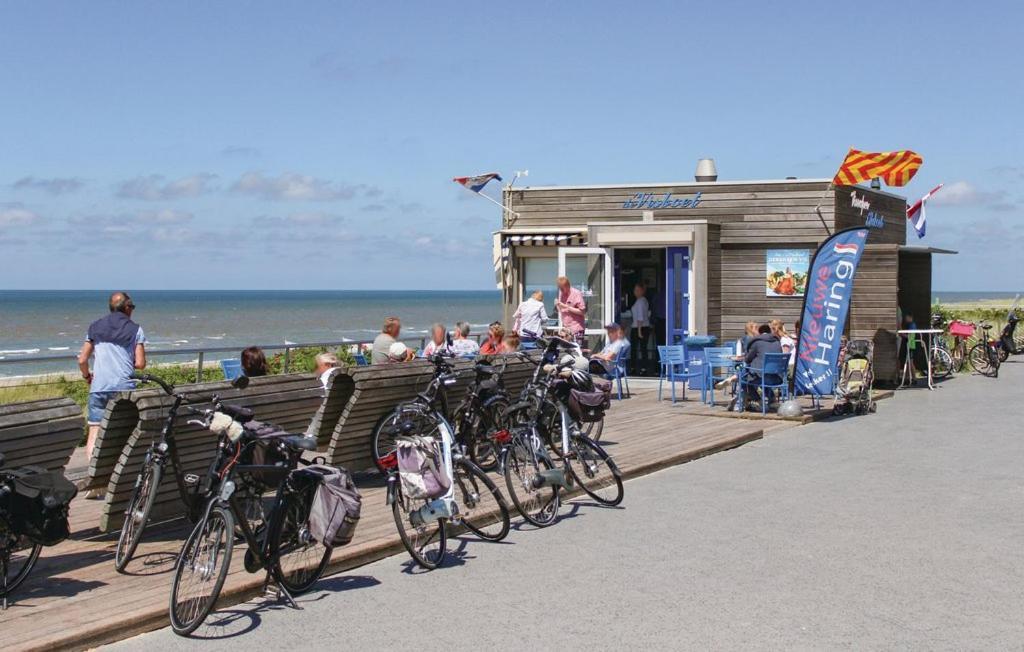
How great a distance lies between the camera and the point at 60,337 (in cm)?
6303

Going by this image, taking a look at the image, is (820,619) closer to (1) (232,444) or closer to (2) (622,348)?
→ (1) (232,444)

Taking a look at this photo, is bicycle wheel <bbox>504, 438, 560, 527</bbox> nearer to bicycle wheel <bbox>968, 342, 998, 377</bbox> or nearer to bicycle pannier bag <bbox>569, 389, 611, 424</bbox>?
bicycle pannier bag <bbox>569, 389, 611, 424</bbox>

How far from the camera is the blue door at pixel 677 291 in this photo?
20.2m

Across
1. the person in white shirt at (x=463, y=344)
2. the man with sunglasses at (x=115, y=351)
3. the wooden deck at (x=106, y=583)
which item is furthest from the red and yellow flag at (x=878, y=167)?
the man with sunglasses at (x=115, y=351)

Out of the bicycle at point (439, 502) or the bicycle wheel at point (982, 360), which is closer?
the bicycle at point (439, 502)

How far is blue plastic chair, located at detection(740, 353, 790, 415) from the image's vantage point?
600 inches

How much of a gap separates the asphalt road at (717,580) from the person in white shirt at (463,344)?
5.10 m

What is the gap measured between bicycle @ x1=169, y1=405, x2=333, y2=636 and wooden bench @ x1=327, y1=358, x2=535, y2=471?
2318 mm

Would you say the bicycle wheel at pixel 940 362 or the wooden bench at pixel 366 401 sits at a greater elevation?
the wooden bench at pixel 366 401

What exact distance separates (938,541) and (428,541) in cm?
334

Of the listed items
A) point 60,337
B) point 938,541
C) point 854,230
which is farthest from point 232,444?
point 60,337

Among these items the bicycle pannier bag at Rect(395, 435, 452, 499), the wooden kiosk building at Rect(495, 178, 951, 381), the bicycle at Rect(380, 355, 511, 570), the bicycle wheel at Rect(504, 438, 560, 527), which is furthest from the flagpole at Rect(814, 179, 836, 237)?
the bicycle pannier bag at Rect(395, 435, 452, 499)

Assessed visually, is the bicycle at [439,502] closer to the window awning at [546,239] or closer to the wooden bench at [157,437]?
the wooden bench at [157,437]

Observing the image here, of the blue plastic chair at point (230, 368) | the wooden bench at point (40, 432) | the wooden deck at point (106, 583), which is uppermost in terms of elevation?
the wooden bench at point (40, 432)
